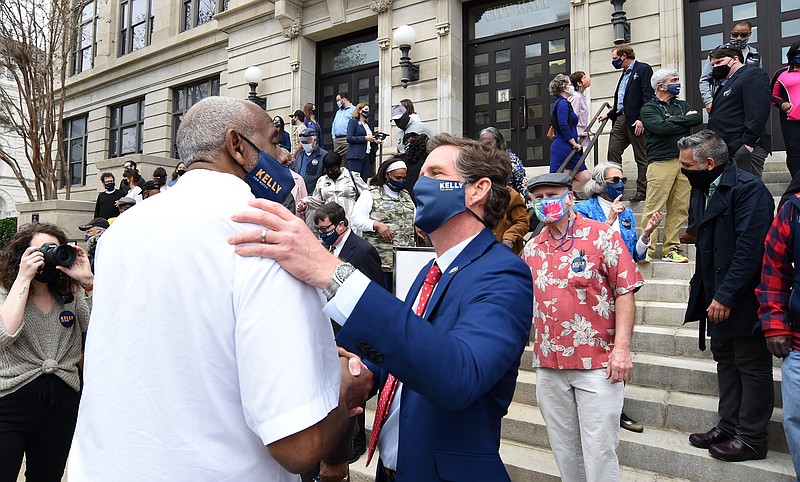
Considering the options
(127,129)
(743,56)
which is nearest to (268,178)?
(743,56)

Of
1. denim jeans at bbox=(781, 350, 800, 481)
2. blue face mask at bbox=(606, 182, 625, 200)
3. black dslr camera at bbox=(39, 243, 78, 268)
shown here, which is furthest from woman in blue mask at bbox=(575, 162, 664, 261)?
black dslr camera at bbox=(39, 243, 78, 268)

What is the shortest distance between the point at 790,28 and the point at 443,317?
1112 cm

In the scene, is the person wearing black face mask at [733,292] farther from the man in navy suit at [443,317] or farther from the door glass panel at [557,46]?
the door glass panel at [557,46]

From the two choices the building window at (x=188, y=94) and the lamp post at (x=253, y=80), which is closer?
the lamp post at (x=253, y=80)

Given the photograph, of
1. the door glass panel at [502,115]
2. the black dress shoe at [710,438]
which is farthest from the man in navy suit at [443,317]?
the door glass panel at [502,115]

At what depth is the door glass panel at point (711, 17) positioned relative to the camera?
10195 mm

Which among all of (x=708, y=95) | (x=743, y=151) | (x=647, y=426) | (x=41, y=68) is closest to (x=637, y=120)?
(x=708, y=95)

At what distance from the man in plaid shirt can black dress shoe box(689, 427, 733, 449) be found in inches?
22.4

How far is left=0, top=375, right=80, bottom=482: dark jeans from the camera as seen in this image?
2959 mm

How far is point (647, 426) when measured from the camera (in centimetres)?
422

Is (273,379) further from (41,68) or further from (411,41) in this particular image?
(41,68)

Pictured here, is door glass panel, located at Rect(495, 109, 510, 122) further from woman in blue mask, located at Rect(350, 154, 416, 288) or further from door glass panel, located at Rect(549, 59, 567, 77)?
woman in blue mask, located at Rect(350, 154, 416, 288)

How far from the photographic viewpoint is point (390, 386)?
187 centimetres

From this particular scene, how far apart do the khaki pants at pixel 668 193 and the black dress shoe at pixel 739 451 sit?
320cm
